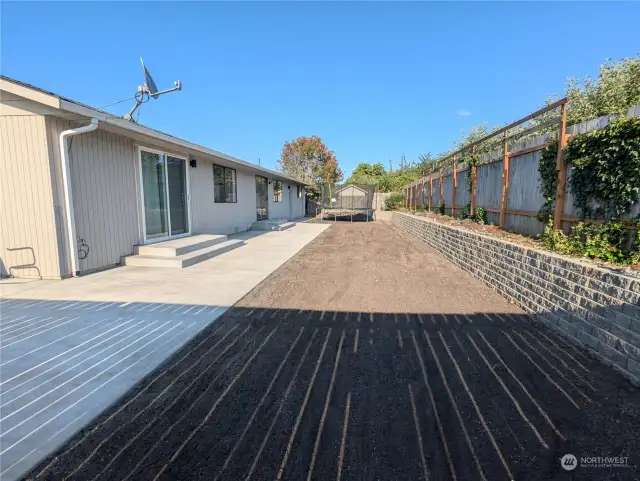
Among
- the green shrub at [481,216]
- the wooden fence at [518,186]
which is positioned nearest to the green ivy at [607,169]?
the wooden fence at [518,186]

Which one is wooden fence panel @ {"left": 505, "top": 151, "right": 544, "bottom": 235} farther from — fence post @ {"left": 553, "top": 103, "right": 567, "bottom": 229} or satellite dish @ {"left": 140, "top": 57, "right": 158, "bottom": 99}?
satellite dish @ {"left": 140, "top": 57, "right": 158, "bottom": 99}

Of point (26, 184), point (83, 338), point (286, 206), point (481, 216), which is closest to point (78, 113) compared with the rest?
point (26, 184)

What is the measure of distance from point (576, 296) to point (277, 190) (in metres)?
15.6

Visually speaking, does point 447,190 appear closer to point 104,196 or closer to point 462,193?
point 462,193

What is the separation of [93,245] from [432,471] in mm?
6054

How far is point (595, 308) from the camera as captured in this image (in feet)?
9.25

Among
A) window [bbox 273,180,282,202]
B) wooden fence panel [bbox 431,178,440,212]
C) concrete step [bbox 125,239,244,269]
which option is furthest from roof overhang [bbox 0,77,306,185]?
window [bbox 273,180,282,202]

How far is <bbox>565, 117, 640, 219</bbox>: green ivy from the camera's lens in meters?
3.25

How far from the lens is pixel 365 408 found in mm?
2035

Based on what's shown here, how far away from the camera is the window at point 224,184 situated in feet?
34.0

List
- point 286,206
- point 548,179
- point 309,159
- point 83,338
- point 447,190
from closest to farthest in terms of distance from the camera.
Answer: point 83,338 → point 548,179 → point 447,190 → point 286,206 → point 309,159

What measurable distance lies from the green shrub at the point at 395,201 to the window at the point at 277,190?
8.30 m

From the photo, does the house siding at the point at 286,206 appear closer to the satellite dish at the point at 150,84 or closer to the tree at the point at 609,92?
the satellite dish at the point at 150,84

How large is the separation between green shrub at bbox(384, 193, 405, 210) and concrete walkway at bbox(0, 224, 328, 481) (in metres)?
17.5
